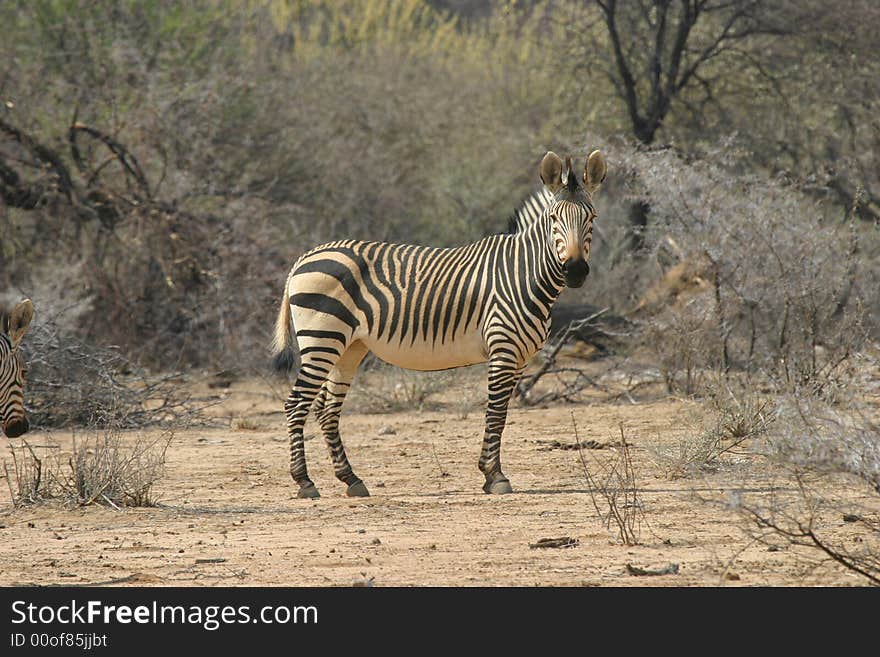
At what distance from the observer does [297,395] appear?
30.5ft

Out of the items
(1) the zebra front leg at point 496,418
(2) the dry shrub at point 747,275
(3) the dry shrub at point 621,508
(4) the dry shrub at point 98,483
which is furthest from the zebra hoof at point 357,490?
(2) the dry shrub at point 747,275

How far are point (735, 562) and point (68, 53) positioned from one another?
14291mm

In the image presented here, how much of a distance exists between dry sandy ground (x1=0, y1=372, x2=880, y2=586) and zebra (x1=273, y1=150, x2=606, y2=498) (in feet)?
1.85

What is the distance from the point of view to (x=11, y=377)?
888 cm

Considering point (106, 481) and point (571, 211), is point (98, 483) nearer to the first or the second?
point (106, 481)

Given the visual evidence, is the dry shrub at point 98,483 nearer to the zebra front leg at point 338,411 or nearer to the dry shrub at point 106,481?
the dry shrub at point 106,481

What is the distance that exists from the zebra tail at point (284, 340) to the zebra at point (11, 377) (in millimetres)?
1768

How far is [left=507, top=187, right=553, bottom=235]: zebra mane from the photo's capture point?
9438 millimetres

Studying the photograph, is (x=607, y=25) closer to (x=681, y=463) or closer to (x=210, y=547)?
(x=681, y=463)

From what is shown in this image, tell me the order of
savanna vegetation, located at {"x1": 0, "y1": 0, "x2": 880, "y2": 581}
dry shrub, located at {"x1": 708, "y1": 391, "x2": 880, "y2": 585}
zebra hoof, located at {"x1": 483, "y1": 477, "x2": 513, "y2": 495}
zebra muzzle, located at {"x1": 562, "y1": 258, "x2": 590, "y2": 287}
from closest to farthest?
dry shrub, located at {"x1": 708, "y1": 391, "x2": 880, "y2": 585}, zebra muzzle, located at {"x1": 562, "y1": 258, "x2": 590, "y2": 287}, zebra hoof, located at {"x1": 483, "y1": 477, "x2": 513, "y2": 495}, savanna vegetation, located at {"x1": 0, "y1": 0, "x2": 880, "y2": 581}

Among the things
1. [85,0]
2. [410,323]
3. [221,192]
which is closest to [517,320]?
[410,323]

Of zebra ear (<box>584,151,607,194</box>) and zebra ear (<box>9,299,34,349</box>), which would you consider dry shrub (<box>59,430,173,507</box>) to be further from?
zebra ear (<box>584,151,607,194</box>)

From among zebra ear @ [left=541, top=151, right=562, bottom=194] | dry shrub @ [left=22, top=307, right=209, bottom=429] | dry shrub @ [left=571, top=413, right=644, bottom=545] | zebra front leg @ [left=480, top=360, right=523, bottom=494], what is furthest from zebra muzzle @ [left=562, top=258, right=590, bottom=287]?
dry shrub @ [left=22, top=307, right=209, bottom=429]

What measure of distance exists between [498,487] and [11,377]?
3.34 meters
